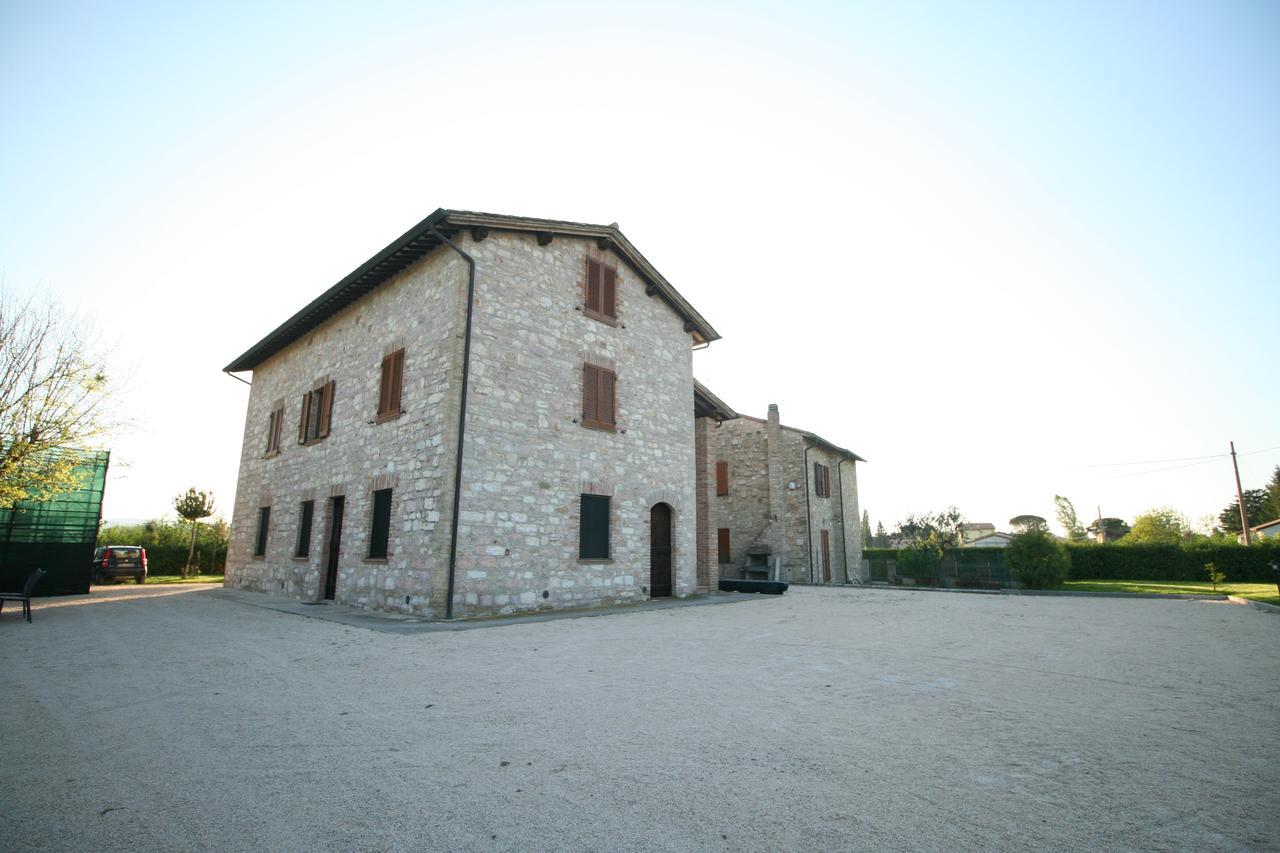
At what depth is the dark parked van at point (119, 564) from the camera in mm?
19141

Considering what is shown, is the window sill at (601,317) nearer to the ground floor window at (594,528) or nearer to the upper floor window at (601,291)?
the upper floor window at (601,291)

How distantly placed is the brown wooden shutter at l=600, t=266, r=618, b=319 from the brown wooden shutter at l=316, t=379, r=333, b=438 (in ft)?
21.4

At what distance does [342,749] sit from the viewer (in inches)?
128

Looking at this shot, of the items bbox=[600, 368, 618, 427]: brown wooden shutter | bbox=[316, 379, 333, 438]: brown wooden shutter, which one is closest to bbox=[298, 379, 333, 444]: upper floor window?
bbox=[316, 379, 333, 438]: brown wooden shutter

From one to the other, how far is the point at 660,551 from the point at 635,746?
10.2 metres

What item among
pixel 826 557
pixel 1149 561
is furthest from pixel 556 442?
pixel 1149 561

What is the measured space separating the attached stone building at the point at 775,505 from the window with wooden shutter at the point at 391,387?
11816 mm

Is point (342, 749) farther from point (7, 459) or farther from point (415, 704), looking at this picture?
point (7, 459)

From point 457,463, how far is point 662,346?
239 inches

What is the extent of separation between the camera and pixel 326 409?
13.5 meters

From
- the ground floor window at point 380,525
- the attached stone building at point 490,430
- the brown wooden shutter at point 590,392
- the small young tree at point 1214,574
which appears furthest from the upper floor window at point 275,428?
the small young tree at point 1214,574

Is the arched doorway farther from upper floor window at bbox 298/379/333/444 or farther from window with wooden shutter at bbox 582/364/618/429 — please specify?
upper floor window at bbox 298/379/333/444

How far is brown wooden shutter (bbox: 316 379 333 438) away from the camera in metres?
13.3

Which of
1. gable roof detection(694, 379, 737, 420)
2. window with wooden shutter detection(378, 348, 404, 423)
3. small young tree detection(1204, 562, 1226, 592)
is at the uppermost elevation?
gable roof detection(694, 379, 737, 420)
